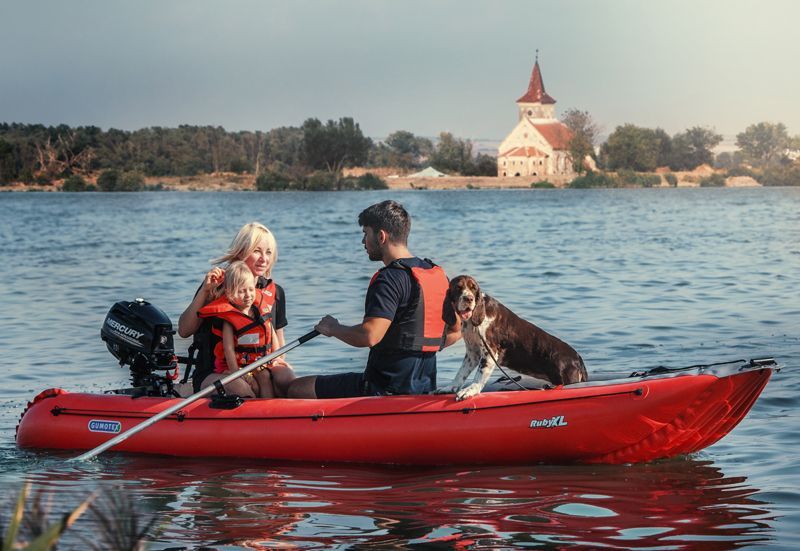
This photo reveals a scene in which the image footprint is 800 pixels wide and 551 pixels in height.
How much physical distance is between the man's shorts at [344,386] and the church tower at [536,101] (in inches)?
5124

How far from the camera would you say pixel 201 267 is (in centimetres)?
2241

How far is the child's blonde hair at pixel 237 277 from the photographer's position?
621cm

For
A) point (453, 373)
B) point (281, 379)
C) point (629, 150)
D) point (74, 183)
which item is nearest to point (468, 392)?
point (281, 379)

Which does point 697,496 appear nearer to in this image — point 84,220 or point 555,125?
point 84,220

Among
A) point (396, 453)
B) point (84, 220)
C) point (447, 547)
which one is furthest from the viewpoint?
point (84, 220)

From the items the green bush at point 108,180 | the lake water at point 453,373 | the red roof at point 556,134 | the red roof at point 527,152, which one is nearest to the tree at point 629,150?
the red roof at point 556,134

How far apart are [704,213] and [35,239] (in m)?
28.1

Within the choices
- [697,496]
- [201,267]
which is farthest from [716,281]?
[697,496]

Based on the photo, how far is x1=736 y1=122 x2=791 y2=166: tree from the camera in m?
129

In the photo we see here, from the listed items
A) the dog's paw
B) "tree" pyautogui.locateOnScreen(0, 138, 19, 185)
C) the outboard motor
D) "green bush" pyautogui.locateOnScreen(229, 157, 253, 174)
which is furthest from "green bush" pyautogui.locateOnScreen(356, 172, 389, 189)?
the dog's paw

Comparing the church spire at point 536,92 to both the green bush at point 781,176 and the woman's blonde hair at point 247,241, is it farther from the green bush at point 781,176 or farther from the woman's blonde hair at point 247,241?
the woman's blonde hair at point 247,241

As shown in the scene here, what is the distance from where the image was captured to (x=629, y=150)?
378 ft

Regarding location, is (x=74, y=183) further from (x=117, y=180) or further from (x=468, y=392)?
(x=468, y=392)

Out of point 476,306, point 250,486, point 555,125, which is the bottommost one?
point 250,486
